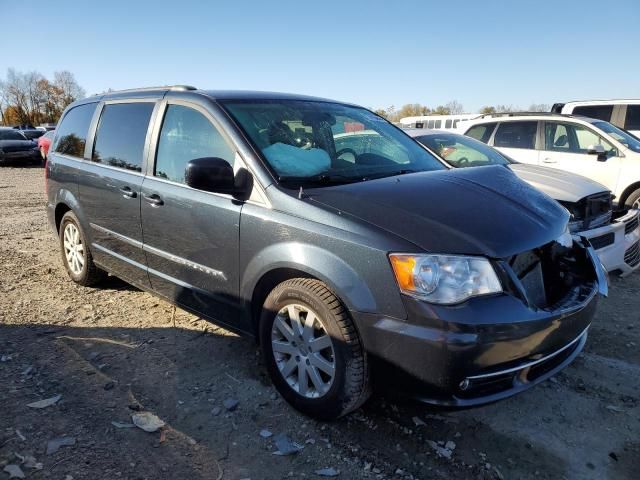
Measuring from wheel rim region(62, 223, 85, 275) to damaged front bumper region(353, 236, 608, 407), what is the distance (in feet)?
11.5

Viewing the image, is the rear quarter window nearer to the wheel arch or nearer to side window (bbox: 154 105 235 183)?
side window (bbox: 154 105 235 183)

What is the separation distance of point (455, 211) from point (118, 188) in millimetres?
2653

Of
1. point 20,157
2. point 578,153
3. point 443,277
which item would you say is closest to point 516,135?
point 578,153

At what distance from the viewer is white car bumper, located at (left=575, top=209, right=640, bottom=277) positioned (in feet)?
15.4

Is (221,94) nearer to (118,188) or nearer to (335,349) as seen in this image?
(118,188)

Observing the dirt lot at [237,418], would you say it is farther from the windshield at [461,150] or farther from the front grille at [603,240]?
the windshield at [461,150]

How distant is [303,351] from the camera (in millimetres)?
2678

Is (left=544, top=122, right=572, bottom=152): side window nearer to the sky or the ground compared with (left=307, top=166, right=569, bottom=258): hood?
nearer to the sky

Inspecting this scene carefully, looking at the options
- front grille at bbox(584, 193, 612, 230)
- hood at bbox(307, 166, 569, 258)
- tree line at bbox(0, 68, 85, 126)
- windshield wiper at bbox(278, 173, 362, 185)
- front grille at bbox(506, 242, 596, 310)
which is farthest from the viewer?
tree line at bbox(0, 68, 85, 126)

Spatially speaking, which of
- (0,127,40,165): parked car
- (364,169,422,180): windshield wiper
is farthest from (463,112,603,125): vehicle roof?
(0,127,40,165): parked car

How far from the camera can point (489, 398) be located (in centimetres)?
230

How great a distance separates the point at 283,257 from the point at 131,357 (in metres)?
1.61

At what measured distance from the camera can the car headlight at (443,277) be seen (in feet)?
7.29

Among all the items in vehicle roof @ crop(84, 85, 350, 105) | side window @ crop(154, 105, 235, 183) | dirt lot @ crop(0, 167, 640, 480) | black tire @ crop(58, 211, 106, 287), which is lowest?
dirt lot @ crop(0, 167, 640, 480)
